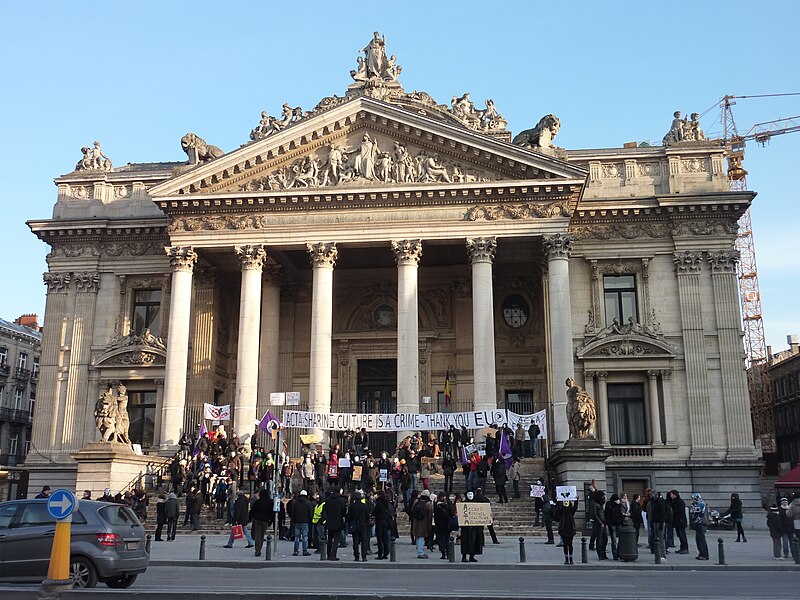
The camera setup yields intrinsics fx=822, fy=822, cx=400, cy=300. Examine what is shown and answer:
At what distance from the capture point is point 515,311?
1649 inches

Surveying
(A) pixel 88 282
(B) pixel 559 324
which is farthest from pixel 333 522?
(A) pixel 88 282

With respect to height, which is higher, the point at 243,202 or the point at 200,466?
the point at 243,202

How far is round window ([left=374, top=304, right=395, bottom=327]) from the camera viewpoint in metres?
43.1

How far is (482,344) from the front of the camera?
3491cm

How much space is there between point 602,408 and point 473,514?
63.1 feet

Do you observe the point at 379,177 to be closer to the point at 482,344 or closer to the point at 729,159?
the point at 482,344

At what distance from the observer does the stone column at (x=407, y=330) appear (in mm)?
34562

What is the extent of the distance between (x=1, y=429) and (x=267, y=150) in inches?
1782

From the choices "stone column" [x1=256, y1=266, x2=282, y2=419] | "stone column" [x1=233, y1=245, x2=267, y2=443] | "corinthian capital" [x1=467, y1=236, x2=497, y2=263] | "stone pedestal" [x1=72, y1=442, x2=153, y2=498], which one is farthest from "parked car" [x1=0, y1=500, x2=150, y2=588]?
"stone column" [x1=256, y1=266, x2=282, y2=419]

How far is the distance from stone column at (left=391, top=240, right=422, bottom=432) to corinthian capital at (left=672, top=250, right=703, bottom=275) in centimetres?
1234

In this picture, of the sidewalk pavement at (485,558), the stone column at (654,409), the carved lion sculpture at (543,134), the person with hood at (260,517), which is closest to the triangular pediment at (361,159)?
the carved lion sculpture at (543,134)

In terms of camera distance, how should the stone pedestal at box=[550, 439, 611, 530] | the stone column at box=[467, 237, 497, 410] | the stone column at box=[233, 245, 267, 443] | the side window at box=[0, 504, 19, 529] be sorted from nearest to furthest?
1. the side window at box=[0, 504, 19, 529]
2. the stone pedestal at box=[550, 439, 611, 530]
3. the stone column at box=[467, 237, 497, 410]
4. the stone column at box=[233, 245, 267, 443]

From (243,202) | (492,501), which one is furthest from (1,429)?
(492,501)

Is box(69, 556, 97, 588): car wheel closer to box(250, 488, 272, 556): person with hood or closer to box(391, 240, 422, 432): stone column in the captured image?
box(250, 488, 272, 556): person with hood
